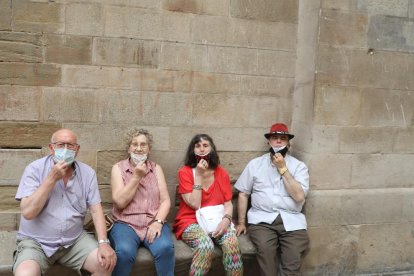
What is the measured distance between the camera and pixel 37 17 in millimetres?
3883

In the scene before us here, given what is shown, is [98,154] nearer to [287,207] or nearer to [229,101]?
[229,101]

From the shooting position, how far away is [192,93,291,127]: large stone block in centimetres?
437

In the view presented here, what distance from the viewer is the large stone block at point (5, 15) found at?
3807 millimetres

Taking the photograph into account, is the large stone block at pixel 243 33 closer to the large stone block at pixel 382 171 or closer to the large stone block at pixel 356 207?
the large stone block at pixel 382 171

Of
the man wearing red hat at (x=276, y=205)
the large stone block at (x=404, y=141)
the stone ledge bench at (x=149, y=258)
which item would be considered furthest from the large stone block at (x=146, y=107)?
the large stone block at (x=404, y=141)

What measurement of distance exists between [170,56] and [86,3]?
856 mm

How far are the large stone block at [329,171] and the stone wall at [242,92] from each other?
0.01m

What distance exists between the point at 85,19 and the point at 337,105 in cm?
240

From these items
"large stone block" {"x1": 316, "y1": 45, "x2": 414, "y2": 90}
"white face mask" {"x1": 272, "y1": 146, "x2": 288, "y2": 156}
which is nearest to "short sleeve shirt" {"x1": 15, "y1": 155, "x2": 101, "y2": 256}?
"white face mask" {"x1": 272, "y1": 146, "x2": 288, "y2": 156}

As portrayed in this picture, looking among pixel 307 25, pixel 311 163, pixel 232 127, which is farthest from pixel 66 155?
pixel 307 25

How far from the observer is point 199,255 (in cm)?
362

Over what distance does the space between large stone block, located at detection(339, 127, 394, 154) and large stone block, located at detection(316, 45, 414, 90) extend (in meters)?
0.43

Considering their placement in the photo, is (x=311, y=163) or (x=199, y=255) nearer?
(x=199, y=255)

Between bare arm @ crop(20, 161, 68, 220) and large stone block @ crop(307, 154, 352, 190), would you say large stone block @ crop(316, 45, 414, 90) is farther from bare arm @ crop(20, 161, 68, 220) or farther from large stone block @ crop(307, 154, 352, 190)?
bare arm @ crop(20, 161, 68, 220)
